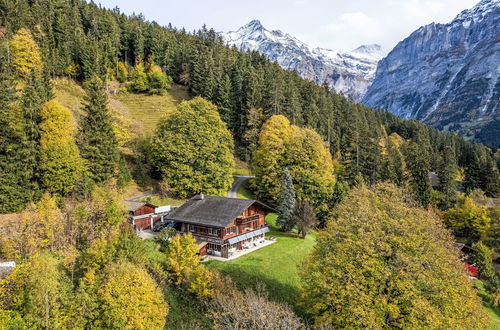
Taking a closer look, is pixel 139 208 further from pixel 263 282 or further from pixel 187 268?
pixel 263 282

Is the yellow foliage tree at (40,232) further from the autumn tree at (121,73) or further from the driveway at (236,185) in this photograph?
the autumn tree at (121,73)

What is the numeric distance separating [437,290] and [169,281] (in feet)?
72.2

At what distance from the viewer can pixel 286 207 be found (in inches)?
1966

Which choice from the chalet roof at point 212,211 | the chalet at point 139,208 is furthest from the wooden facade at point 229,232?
the chalet at point 139,208

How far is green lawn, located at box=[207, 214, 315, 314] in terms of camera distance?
32594mm

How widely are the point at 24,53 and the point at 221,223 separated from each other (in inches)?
2177

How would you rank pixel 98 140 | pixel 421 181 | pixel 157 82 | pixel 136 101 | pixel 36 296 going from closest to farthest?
pixel 36 296
pixel 98 140
pixel 421 181
pixel 136 101
pixel 157 82

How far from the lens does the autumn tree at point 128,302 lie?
2291cm

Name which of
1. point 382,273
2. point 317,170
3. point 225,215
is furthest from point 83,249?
point 317,170

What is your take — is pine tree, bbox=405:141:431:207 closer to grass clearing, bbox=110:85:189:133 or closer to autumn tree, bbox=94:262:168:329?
grass clearing, bbox=110:85:189:133

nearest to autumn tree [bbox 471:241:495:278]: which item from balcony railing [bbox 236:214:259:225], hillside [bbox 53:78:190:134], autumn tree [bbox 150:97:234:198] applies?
balcony railing [bbox 236:214:259:225]

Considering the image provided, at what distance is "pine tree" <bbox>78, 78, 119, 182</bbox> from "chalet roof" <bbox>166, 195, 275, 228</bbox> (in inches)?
488

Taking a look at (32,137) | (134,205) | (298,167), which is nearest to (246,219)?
(134,205)

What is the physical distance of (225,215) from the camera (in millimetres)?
39750
